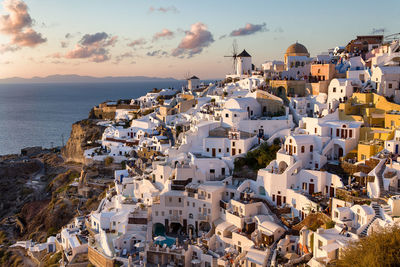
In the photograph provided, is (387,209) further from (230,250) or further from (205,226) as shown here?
(205,226)

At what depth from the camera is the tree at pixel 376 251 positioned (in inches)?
626

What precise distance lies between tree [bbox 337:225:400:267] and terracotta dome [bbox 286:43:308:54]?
1205 inches

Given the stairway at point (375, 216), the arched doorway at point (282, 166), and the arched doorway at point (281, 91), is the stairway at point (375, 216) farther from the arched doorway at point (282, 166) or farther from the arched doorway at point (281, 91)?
the arched doorway at point (281, 91)

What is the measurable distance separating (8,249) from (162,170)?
57.8 ft

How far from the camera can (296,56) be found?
145ft

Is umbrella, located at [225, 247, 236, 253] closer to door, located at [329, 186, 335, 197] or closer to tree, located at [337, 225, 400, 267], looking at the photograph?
door, located at [329, 186, 335, 197]

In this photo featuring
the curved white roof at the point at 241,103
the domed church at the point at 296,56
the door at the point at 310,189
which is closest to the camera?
the door at the point at 310,189

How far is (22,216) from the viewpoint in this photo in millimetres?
45781

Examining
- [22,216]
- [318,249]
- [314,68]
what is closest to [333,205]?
[318,249]

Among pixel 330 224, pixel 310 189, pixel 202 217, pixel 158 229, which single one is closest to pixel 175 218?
pixel 158 229

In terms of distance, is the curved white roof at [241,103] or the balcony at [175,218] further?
the curved white roof at [241,103]

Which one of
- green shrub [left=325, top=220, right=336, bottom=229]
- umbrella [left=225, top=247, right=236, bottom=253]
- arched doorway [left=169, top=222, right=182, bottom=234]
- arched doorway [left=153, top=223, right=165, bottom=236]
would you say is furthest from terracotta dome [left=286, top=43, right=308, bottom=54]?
umbrella [left=225, top=247, right=236, bottom=253]

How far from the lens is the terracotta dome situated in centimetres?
4541

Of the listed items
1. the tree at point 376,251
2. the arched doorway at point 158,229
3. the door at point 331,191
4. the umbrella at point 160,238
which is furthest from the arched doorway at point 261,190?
the tree at point 376,251
